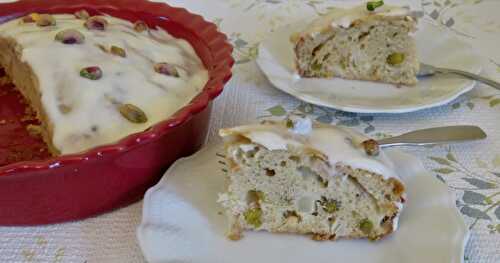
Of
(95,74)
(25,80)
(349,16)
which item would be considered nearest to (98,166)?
(95,74)

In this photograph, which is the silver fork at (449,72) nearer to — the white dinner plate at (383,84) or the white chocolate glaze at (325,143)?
the white dinner plate at (383,84)

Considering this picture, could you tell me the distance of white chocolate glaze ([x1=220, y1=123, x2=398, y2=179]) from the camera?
893mm

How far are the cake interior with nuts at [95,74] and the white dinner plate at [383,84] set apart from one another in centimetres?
22

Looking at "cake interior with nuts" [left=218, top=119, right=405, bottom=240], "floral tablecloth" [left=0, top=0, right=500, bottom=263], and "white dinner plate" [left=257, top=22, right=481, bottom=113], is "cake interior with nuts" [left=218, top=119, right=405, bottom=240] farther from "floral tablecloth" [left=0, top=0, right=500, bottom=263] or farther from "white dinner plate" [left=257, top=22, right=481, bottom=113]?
"white dinner plate" [left=257, top=22, right=481, bottom=113]

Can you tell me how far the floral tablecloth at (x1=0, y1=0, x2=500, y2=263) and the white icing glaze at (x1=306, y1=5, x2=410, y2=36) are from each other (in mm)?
173

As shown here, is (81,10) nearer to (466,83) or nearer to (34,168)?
(34,168)

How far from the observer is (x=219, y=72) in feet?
3.68

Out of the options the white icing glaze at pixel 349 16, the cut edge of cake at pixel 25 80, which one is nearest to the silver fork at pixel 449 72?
the white icing glaze at pixel 349 16

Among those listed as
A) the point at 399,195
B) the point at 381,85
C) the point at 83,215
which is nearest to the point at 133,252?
the point at 83,215

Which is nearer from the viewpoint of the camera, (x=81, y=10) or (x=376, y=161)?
(x=376, y=161)

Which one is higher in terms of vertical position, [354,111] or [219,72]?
[219,72]

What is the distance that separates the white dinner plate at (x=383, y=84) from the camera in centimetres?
125

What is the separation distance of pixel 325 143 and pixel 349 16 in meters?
0.55

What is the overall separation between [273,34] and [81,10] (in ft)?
1.54
